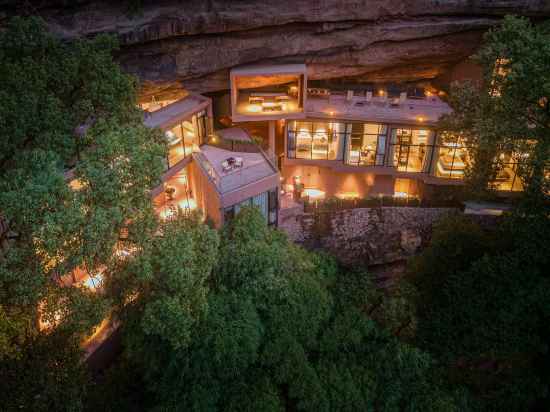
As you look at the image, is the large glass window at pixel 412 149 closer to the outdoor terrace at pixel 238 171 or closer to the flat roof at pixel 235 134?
the outdoor terrace at pixel 238 171

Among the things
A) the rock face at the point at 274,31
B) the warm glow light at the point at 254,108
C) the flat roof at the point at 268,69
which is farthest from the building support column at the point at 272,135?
the rock face at the point at 274,31

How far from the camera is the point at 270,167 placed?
858 inches

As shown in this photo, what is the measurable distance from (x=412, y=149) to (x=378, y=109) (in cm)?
299

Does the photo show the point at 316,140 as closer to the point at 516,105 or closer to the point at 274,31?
the point at 274,31

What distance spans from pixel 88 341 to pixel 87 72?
10811 mm

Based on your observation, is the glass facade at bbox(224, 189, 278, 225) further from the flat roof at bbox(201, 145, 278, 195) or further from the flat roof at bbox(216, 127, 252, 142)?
the flat roof at bbox(216, 127, 252, 142)

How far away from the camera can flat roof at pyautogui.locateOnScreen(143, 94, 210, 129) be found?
22650mm

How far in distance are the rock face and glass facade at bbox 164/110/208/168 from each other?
70.6 inches

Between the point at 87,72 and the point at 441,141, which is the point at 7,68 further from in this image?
the point at 441,141

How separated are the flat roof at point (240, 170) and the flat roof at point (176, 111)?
2.24 meters

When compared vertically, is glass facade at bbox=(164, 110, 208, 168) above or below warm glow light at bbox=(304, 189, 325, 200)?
above

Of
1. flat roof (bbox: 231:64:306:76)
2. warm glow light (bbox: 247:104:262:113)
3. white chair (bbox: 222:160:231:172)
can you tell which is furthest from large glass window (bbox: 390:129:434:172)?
white chair (bbox: 222:160:231:172)

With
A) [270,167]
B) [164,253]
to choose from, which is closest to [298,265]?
[270,167]

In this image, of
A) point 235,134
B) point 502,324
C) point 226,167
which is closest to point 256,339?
point 226,167
